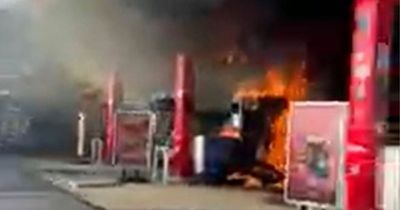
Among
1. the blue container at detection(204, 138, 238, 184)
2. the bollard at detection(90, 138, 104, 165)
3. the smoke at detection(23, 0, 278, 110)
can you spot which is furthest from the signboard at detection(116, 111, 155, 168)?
the bollard at detection(90, 138, 104, 165)

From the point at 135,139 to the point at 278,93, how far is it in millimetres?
3807

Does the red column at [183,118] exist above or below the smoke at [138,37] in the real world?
below

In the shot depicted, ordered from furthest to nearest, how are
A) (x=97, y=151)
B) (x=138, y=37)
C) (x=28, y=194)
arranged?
(x=138, y=37), (x=97, y=151), (x=28, y=194)

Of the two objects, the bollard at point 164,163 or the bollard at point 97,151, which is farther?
the bollard at point 97,151

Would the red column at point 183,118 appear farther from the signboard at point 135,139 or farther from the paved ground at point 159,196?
the paved ground at point 159,196

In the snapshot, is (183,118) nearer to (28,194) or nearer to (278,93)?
(278,93)

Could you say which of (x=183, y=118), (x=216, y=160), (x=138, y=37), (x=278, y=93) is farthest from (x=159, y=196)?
(x=138, y=37)

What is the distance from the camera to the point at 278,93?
56.3ft

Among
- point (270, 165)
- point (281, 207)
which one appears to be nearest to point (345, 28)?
point (270, 165)

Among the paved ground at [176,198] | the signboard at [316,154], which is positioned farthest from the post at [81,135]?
the signboard at [316,154]

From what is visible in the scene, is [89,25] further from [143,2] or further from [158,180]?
[158,180]

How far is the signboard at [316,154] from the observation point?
892 centimetres

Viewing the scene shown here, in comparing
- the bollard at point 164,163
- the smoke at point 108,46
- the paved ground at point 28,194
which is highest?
the smoke at point 108,46

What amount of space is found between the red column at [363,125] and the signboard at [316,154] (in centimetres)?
56
